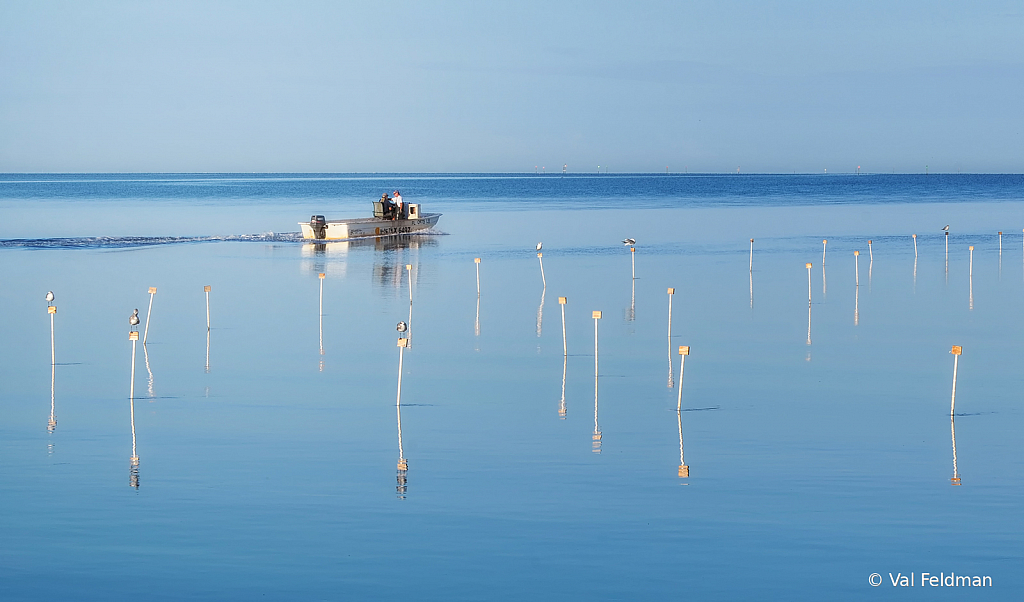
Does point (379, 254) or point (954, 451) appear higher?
point (379, 254)

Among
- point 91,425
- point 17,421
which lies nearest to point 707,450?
point 91,425

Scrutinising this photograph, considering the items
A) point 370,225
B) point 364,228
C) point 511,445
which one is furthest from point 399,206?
point 511,445

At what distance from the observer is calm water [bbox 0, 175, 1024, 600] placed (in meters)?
8.06

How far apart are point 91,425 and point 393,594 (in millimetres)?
5884

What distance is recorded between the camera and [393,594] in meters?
7.66

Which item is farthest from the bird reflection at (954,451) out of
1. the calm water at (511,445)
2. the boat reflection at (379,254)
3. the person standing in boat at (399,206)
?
the person standing in boat at (399,206)

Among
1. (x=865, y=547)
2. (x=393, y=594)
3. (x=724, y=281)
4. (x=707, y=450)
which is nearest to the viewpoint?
(x=393, y=594)

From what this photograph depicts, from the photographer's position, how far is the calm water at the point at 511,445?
8.06 metres

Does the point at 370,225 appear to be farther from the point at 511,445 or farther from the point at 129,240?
the point at 511,445

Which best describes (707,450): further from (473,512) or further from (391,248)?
(391,248)

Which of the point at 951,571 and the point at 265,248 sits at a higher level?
the point at 265,248

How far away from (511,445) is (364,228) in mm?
32876

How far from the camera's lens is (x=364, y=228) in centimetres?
4359

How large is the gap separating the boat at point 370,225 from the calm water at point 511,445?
16534 mm
